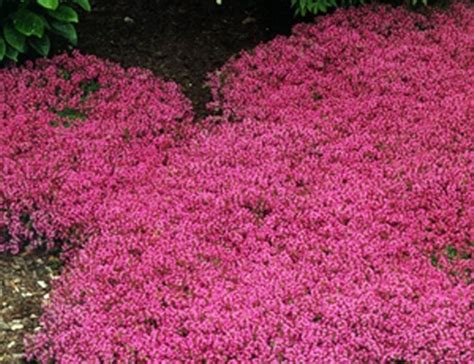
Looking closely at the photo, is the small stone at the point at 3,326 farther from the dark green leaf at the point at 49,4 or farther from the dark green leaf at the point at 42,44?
the dark green leaf at the point at 42,44

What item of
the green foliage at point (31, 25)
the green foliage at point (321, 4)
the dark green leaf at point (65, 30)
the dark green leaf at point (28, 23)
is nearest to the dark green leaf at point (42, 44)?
the green foliage at point (31, 25)

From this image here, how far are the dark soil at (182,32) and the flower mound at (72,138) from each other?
0.50 metres

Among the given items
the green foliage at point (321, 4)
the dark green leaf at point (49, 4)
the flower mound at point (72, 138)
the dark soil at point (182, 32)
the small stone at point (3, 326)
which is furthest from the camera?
the dark soil at point (182, 32)

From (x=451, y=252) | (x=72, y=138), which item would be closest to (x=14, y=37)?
(x=72, y=138)

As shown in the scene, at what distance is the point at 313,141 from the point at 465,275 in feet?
5.71

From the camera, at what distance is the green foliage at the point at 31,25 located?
256 inches

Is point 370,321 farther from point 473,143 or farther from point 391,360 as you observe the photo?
point 473,143

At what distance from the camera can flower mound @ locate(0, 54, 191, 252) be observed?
5340 mm

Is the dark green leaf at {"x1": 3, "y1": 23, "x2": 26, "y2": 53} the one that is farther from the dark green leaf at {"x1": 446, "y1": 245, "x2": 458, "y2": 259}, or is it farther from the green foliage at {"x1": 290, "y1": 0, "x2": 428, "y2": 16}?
the dark green leaf at {"x1": 446, "y1": 245, "x2": 458, "y2": 259}

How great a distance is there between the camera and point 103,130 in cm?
612

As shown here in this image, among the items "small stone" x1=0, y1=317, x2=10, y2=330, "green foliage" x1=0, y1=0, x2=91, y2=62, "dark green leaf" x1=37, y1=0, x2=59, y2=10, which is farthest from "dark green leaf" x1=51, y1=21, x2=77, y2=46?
"small stone" x1=0, y1=317, x2=10, y2=330

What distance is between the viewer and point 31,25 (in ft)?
21.3

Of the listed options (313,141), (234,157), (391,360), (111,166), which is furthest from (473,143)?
(111,166)

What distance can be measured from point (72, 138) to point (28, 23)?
1272 mm
